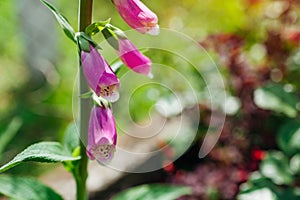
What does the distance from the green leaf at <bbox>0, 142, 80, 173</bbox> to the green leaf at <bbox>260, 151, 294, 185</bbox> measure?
0.65 meters

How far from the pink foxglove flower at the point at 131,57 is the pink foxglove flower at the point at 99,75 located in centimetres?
8

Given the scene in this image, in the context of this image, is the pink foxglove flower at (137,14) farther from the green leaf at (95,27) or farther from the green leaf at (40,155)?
the green leaf at (40,155)

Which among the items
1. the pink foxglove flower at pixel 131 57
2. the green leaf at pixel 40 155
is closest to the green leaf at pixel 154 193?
the green leaf at pixel 40 155

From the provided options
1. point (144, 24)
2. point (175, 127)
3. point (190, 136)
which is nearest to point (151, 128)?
point (175, 127)

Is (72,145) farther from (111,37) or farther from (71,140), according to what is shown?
(111,37)

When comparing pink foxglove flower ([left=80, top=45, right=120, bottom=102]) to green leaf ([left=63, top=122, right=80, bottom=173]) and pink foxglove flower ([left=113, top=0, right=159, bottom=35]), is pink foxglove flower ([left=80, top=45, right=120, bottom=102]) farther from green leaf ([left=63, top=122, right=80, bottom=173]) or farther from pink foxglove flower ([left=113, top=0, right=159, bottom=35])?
green leaf ([left=63, top=122, right=80, bottom=173])

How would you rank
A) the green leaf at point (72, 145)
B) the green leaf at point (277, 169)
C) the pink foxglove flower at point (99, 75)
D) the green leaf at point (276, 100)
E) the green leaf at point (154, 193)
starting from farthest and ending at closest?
the green leaf at point (276, 100) → the green leaf at point (277, 169) → the green leaf at point (154, 193) → the green leaf at point (72, 145) → the pink foxglove flower at point (99, 75)

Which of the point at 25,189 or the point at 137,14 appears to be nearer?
the point at 137,14

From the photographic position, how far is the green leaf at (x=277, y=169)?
1.74 meters

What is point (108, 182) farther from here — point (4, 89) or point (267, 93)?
point (4, 89)

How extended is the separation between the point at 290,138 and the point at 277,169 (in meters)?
0.11

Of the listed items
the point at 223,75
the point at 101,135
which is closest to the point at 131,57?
the point at 101,135

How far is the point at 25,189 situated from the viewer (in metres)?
1.47

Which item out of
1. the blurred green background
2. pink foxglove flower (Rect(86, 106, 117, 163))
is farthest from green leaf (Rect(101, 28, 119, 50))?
the blurred green background
